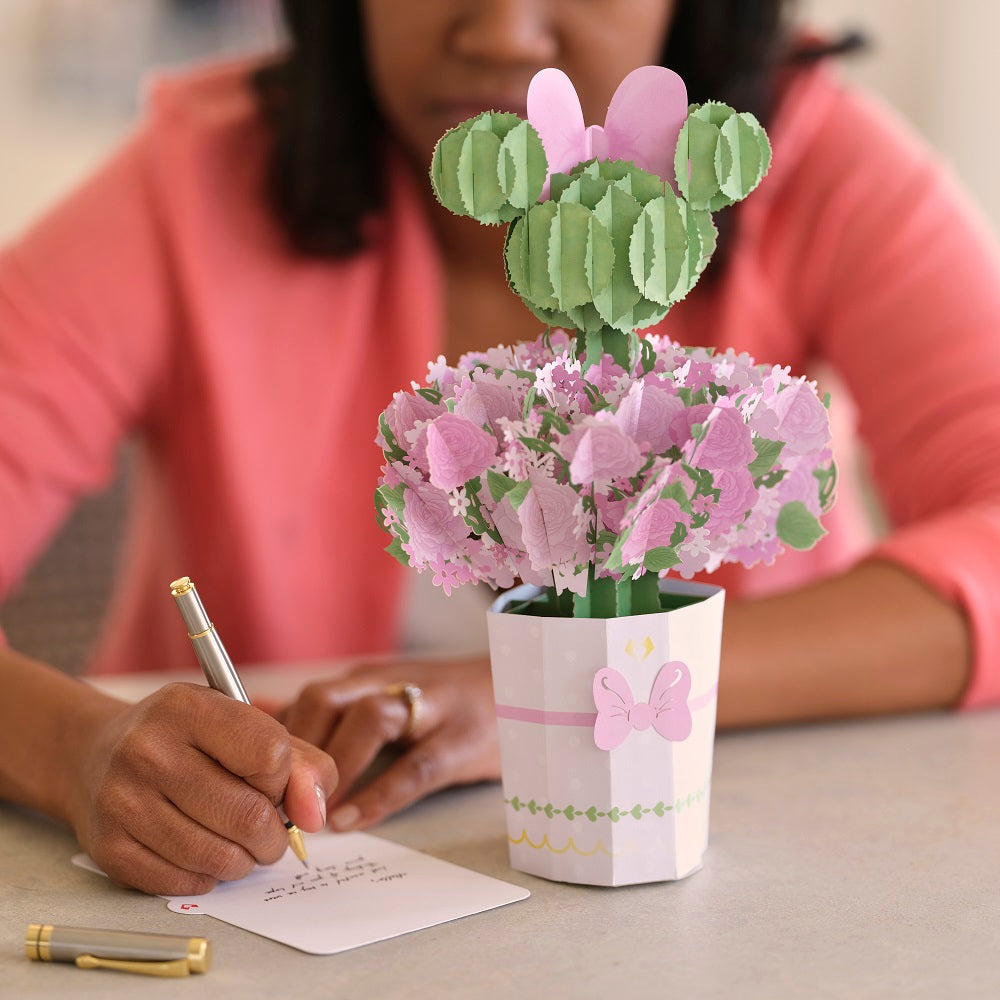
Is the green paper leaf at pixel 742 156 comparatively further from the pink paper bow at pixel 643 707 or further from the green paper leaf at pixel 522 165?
the pink paper bow at pixel 643 707

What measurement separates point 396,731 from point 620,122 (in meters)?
0.33

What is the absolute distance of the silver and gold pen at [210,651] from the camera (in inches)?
21.5

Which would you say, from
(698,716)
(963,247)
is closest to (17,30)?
(963,247)

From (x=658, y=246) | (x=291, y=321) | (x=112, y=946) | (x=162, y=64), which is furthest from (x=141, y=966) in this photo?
(x=162, y=64)

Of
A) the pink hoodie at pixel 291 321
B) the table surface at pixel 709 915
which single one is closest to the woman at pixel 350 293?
the pink hoodie at pixel 291 321

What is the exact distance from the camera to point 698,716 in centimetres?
55

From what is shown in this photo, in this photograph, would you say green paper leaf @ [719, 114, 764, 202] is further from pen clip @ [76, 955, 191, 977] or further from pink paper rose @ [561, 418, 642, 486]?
pen clip @ [76, 955, 191, 977]

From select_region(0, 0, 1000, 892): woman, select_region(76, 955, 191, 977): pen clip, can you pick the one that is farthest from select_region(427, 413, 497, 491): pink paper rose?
select_region(0, 0, 1000, 892): woman

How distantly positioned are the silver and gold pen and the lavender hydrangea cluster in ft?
0.29

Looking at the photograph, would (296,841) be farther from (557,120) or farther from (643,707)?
(557,120)

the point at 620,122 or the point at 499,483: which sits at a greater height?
the point at 620,122

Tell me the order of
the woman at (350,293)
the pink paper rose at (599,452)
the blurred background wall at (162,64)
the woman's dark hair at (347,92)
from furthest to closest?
the blurred background wall at (162,64) → the woman's dark hair at (347,92) → the woman at (350,293) → the pink paper rose at (599,452)

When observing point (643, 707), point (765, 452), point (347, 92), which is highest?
point (347, 92)

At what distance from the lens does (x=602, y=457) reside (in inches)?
19.1
